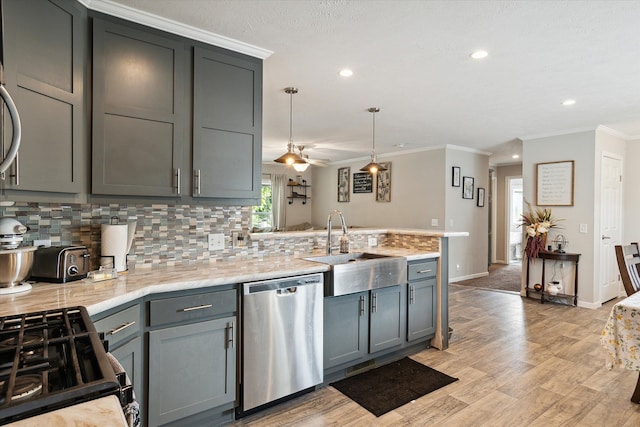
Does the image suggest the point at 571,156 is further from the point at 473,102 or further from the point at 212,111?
the point at 212,111

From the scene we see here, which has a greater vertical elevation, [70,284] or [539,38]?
[539,38]

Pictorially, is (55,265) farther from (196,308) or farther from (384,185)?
(384,185)

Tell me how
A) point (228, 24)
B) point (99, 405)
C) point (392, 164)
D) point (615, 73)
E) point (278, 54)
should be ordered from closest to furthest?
point (99, 405) < point (228, 24) < point (278, 54) < point (615, 73) < point (392, 164)

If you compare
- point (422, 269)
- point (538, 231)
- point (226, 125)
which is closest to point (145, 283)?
point (226, 125)

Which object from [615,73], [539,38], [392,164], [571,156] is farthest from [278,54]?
[392,164]

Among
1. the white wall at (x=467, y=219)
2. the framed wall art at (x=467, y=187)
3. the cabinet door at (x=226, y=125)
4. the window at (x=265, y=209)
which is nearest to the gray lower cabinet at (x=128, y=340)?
the cabinet door at (x=226, y=125)

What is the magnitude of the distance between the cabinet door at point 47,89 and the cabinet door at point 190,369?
3.06 feet

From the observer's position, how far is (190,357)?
1.92 metres

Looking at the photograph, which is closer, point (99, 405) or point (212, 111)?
point (99, 405)

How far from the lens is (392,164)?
7055 millimetres

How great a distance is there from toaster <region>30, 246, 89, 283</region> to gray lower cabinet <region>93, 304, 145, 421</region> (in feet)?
1.46

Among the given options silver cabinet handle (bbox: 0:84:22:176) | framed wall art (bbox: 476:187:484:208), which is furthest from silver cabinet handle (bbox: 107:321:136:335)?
framed wall art (bbox: 476:187:484:208)

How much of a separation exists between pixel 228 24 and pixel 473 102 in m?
2.62

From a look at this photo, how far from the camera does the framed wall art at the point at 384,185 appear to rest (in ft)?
→ 23.3
